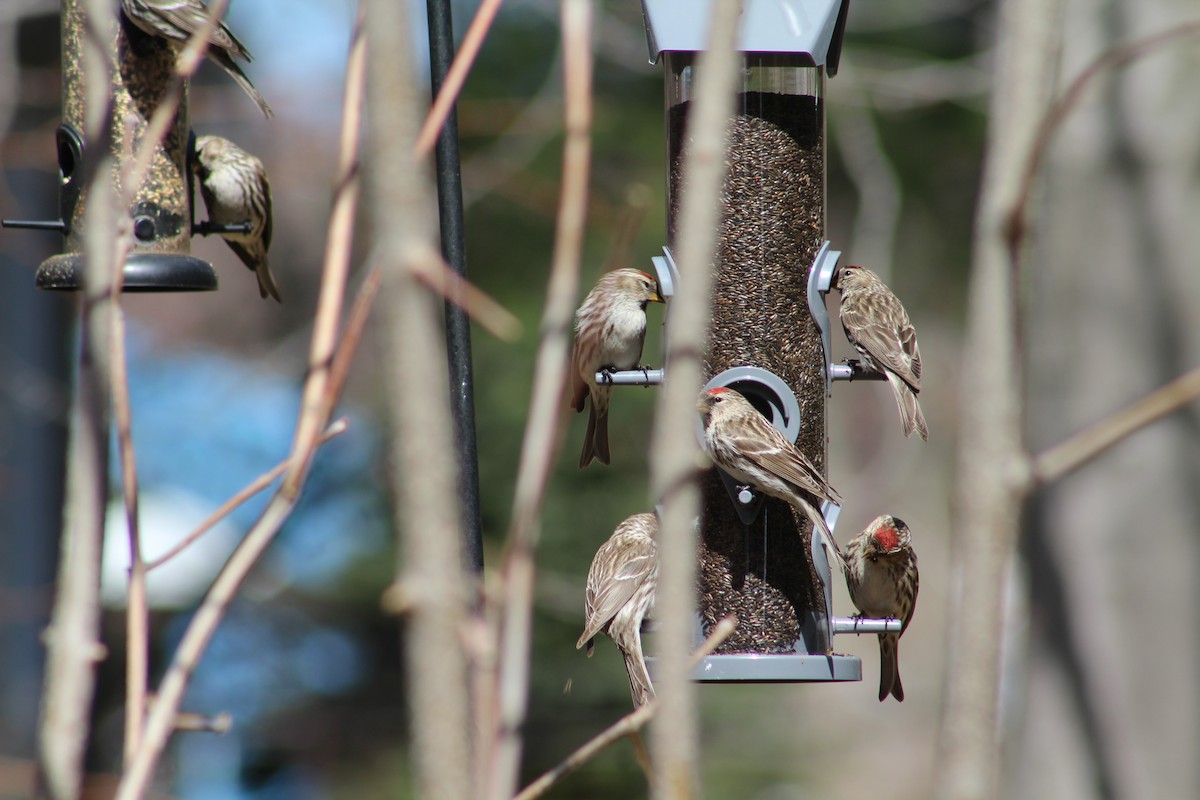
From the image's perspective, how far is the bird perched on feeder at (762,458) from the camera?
4145mm

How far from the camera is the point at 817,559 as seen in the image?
4.41 metres

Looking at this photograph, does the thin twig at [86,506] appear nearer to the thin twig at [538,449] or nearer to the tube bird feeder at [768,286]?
the thin twig at [538,449]

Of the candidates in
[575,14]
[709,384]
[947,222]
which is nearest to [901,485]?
[947,222]

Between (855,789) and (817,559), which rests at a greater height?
(817,559)

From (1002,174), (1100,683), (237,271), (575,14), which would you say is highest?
(237,271)

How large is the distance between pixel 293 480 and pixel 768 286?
131 inches

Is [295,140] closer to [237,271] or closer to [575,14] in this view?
[237,271]

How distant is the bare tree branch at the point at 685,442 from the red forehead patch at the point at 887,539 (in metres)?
3.71

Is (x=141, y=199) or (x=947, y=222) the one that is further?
(x=947, y=222)

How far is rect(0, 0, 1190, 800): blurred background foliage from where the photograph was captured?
9039 millimetres

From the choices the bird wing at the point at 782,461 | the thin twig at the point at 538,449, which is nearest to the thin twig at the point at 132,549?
the thin twig at the point at 538,449

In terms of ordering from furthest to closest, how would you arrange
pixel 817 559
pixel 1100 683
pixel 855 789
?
pixel 855 789
pixel 1100 683
pixel 817 559

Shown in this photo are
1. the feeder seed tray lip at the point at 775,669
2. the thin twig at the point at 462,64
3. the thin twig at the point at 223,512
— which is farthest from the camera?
the feeder seed tray lip at the point at 775,669

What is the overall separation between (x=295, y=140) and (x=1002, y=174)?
9.89 m
